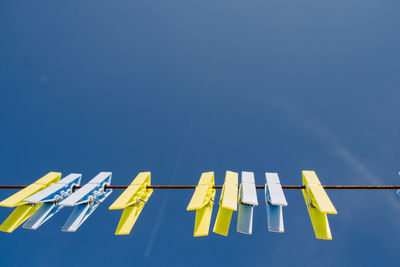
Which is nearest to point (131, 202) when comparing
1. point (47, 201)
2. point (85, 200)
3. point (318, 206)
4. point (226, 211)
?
point (85, 200)

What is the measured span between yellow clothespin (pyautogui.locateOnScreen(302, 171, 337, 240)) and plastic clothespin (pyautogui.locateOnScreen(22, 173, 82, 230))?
3.99 metres

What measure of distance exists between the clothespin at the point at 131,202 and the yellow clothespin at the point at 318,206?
2.89 meters

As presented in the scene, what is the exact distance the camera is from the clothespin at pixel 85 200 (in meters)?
2.85

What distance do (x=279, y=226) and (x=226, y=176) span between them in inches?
48.8

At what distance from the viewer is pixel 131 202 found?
3141 millimetres

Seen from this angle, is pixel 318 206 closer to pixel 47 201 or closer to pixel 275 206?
pixel 275 206

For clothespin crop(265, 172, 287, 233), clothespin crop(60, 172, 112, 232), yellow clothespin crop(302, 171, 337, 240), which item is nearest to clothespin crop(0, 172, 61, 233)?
clothespin crop(60, 172, 112, 232)

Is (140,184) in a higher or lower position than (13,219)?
higher

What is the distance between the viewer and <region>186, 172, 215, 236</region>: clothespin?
270cm

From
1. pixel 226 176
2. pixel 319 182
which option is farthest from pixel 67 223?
pixel 319 182

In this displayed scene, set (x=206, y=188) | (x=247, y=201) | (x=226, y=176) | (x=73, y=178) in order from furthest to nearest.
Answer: (x=73, y=178) < (x=226, y=176) < (x=206, y=188) < (x=247, y=201)

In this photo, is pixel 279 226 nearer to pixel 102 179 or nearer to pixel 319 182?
pixel 319 182

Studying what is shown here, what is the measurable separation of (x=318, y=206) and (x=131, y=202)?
2927 mm

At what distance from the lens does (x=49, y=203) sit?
3.27 meters
